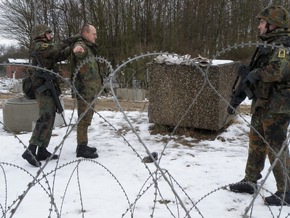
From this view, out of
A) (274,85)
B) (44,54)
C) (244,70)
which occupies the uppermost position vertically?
(44,54)

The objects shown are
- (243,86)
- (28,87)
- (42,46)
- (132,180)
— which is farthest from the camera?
(28,87)

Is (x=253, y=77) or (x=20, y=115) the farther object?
(x=20, y=115)

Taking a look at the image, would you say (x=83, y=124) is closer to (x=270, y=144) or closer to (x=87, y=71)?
(x=87, y=71)

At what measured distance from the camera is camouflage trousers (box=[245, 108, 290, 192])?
2971mm

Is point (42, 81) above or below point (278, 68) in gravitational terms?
below

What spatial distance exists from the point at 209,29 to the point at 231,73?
16767mm

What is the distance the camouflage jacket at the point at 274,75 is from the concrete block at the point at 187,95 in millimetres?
2315

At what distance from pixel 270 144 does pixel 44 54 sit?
271 centimetres

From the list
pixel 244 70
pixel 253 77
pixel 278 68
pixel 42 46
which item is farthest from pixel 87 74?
pixel 278 68

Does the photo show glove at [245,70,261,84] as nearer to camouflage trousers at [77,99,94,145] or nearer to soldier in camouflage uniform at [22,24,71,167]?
camouflage trousers at [77,99,94,145]

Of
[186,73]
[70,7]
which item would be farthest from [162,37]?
[186,73]

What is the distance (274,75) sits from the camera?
2.84 metres

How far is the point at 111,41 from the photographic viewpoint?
69.4ft

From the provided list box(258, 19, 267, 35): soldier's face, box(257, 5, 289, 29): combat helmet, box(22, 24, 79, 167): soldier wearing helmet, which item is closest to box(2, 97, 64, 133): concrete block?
box(22, 24, 79, 167): soldier wearing helmet
